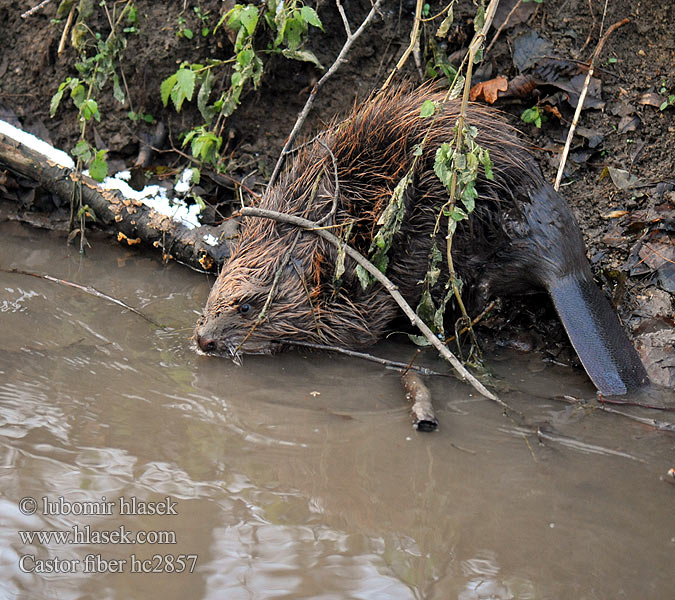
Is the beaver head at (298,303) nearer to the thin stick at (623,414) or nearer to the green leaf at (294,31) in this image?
the thin stick at (623,414)

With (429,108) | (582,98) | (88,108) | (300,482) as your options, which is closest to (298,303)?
(429,108)

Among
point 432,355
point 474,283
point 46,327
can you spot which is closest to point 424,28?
point 474,283

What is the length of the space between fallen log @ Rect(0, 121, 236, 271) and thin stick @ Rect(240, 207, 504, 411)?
0.70 meters

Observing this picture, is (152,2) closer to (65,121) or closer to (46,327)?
(65,121)

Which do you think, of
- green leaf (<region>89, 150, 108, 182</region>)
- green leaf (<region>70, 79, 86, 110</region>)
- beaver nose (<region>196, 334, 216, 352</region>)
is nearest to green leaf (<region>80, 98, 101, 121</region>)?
green leaf (<region>70, 79, 86, 110</region>)

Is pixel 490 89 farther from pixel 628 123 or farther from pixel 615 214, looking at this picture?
pixel 615 214

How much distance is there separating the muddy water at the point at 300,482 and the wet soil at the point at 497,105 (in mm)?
835

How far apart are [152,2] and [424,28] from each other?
1.55 metres

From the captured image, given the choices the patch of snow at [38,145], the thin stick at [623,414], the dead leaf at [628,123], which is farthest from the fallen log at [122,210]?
the dead leaf at [628,123]

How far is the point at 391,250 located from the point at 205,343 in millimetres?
858

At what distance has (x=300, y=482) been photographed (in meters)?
2.25

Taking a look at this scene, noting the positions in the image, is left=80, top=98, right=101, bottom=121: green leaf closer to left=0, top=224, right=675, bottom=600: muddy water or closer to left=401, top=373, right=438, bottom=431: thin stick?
left=0, top=224, right=675, bottom=600: muddy water

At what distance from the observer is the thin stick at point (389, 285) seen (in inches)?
109

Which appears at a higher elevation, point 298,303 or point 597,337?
point 597,337
